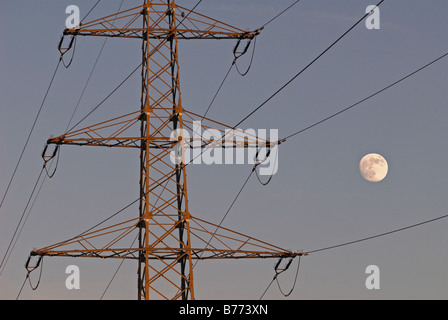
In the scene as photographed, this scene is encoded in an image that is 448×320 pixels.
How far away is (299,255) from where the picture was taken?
36.4 meters

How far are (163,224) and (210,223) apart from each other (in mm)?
2332

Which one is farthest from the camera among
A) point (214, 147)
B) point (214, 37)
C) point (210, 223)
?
point (214, 37)

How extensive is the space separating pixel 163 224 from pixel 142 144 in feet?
12.2

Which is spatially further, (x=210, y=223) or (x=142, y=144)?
(x=142, y=144)
